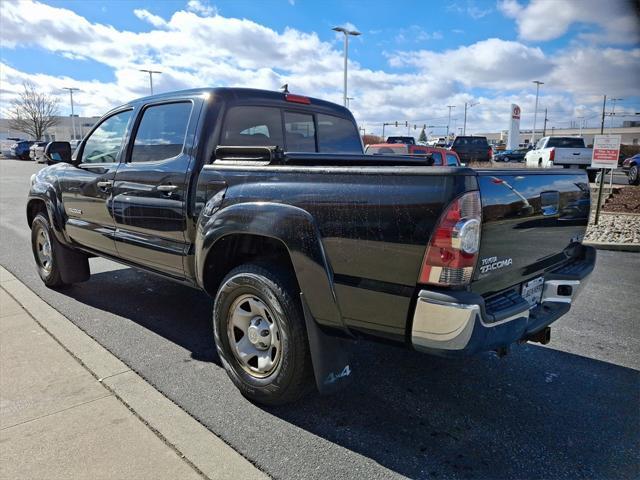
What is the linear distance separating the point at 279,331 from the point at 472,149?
2529 cm

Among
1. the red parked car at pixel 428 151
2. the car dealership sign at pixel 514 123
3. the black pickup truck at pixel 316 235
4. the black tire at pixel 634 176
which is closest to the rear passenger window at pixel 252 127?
the black pickup truck at pixel 316 235

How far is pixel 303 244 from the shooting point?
2547mm

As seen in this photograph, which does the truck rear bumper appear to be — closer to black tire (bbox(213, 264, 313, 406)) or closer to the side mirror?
black tire (bbox(213, 264, 313, 406))

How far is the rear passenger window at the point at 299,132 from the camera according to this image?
13.0 feet

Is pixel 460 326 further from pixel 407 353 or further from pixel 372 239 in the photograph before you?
pixel 407 353

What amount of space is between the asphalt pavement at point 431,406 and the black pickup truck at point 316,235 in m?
0.29

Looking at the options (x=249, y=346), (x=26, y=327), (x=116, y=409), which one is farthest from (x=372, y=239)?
(x=26, y=327)

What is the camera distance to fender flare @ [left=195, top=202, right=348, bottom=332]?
8.18 ft

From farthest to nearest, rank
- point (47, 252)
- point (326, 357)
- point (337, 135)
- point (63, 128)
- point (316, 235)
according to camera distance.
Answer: point (63, 128) < point (47, 252) < point (337, 135) < point (326, 357) < point (316, 235)

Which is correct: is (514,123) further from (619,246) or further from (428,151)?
(619,246)

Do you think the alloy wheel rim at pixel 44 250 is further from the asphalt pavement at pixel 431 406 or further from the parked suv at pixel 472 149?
the parked suv at pixel 472 149

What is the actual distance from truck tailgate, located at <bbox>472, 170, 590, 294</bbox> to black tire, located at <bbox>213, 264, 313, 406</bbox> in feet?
3.26

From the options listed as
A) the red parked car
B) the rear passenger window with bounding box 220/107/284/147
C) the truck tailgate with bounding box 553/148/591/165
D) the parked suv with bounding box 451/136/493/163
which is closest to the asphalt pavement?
the rear passenger window with bounding box 220/107/284/147

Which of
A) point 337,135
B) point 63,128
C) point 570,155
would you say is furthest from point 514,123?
point 63,128
